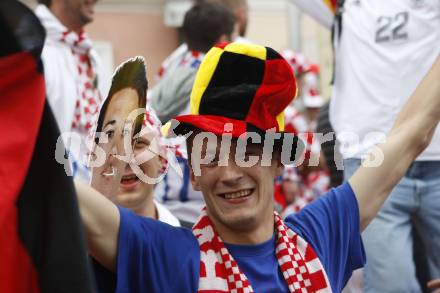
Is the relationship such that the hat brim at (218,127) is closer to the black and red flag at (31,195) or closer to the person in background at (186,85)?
the black and red flag at (31,195)

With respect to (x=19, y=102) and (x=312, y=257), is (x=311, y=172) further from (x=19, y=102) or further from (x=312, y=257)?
(x=19, y=102)

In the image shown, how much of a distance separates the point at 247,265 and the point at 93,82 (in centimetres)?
250

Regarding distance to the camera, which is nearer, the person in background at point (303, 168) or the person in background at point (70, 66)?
the person in background at point (70, 66)

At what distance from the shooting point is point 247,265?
2662 millimetres

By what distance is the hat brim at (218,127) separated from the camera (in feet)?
8.93

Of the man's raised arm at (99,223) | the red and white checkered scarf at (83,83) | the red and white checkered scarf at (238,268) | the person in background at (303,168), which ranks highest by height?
the man's raised arm at (99,223)

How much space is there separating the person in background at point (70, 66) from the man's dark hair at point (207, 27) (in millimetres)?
505

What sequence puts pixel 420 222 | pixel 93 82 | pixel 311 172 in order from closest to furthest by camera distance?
pixel 420 222
pixel 93 82
pixel 311 172

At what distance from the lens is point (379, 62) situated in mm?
4078

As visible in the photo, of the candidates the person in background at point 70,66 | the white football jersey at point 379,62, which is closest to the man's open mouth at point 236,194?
the white football jersey at point 379,62

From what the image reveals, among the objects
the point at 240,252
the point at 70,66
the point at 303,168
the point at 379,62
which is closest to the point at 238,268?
the point at 240,252

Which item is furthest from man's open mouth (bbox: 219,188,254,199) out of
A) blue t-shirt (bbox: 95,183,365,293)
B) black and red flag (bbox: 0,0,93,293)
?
black and red flag (bbox: 0,0,93,293)

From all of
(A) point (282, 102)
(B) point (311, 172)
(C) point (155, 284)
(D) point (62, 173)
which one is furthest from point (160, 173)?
(B) point (311, 172)

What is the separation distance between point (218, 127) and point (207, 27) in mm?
2362
